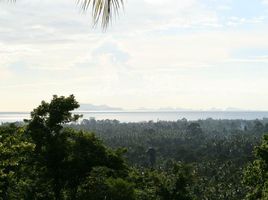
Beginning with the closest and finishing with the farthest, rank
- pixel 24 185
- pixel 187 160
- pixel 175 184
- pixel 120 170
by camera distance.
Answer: pixel 24 185
pixel 120 170
pixel 175 184
pixel 187 160

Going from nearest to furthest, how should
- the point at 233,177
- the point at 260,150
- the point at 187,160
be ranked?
1. the point at 260,150
2. the point at 233,177
3. the point at 187,160

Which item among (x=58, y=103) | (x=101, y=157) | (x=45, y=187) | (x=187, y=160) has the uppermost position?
(x=58, y=103)

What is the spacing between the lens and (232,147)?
15638 centimetres

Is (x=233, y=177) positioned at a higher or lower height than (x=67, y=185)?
lower

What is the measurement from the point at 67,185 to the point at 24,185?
1.99m

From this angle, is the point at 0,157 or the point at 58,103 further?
the point at 58,103

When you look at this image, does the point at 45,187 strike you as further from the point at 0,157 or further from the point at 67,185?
the point at 0,157

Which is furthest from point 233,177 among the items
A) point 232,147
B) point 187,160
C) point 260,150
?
point 260,150

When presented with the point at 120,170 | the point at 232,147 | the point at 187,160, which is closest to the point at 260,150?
the point at 120,170

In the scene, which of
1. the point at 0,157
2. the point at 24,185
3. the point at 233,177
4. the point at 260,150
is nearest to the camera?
the point at 0,157

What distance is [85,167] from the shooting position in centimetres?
2142

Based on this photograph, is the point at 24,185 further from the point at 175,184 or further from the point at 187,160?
the point at 187,160

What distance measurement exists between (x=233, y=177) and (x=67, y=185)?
78.9m

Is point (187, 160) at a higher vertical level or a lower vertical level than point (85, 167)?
lower
